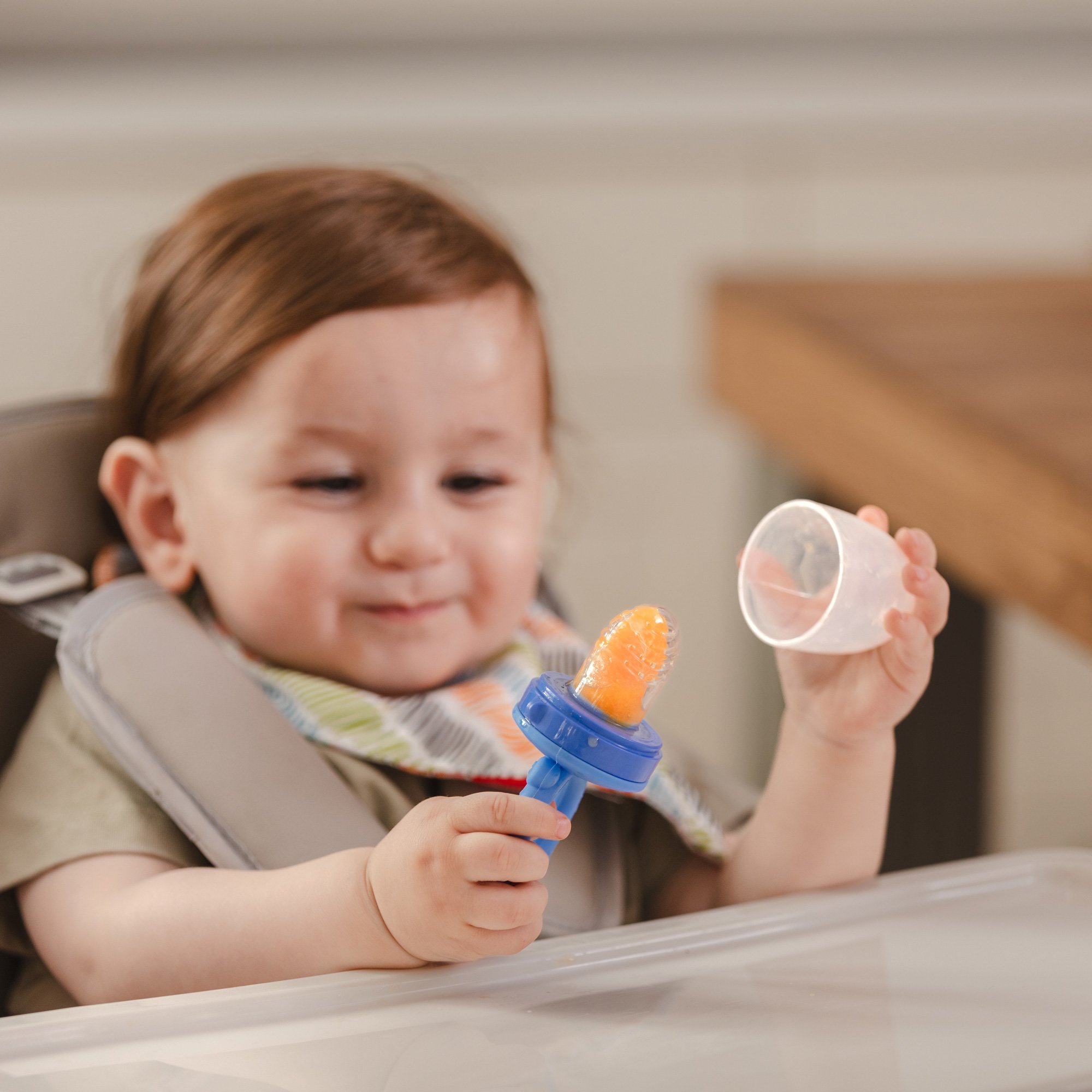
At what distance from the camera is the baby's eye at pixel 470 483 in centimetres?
48

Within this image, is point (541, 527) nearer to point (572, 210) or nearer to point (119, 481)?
point (119, 481)

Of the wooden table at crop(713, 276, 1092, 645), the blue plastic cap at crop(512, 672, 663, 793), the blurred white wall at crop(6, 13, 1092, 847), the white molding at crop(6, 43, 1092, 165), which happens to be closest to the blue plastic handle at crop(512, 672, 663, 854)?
the blue plastic cap at crop(512, 672, 663, 793)

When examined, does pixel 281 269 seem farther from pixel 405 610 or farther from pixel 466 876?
pixel 466 876

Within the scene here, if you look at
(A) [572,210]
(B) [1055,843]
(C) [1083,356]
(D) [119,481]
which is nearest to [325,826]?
(D) [119,481]

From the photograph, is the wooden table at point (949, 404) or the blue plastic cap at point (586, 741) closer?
the blue plastic cap at point (586, 741)

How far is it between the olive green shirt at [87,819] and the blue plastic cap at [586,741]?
0.14m

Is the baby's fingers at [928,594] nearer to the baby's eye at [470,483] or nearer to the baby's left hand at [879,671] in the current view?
the baby's left hand at [879,671]

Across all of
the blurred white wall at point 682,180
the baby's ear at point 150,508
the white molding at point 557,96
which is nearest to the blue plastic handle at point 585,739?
the baby's ear at point 150,508

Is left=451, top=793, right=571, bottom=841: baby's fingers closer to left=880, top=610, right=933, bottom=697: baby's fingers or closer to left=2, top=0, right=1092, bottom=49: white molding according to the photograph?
left=880, top=610, right=933, bottom=697: baby's fingers

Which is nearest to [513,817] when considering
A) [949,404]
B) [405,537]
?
[405,537]

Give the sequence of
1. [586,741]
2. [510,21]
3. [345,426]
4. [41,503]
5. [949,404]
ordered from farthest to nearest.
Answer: [510,21] < [949,404] < [41,503] < [345,426] < [586,741]

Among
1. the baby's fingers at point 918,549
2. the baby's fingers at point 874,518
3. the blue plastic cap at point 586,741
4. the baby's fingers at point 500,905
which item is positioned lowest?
the baby's fingers at point 500,905

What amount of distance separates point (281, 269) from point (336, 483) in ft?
0.30

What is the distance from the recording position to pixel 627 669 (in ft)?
1.16
